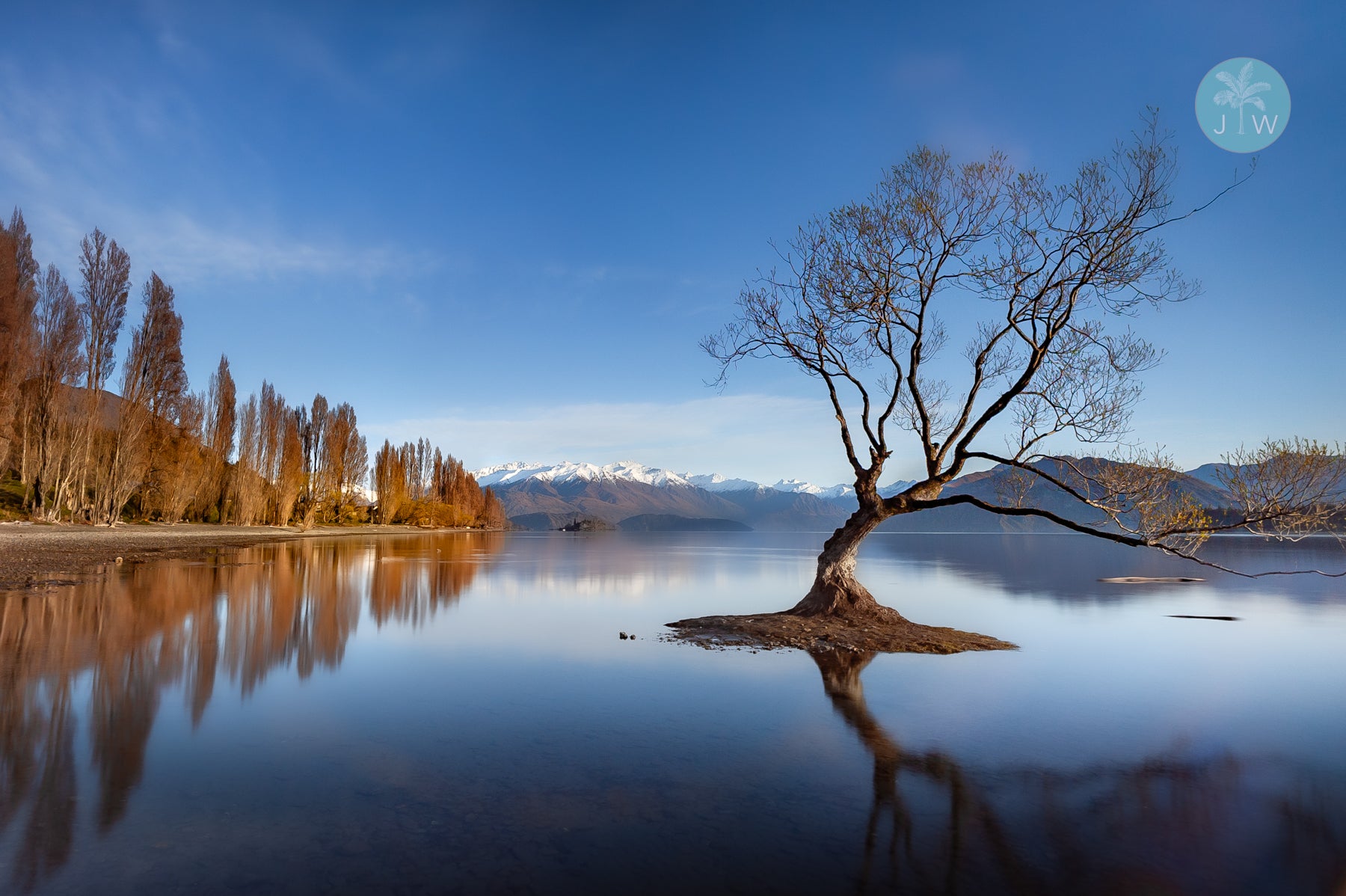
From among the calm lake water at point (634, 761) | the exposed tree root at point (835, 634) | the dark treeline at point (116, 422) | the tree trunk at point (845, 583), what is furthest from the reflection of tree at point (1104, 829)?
the dark treeline at point (116, 422)

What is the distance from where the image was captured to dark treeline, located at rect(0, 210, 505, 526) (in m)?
39.7

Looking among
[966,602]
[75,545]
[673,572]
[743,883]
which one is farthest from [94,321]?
[743,883]

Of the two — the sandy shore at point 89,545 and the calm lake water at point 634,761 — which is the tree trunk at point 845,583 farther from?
the sandy shore at point 89,545

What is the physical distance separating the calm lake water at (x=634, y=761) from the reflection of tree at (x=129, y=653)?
6cm

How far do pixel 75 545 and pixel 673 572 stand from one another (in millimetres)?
26799

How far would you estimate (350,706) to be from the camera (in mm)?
8344

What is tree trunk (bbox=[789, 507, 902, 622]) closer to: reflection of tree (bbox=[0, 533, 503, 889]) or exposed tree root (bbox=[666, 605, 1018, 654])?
exposed tree root (bbox=[666, 605, 1018, 654])

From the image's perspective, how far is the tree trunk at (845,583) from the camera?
1531 cm

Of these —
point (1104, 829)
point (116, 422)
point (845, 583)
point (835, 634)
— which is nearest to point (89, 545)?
point (116, 422)

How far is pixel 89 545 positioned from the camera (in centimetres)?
3112

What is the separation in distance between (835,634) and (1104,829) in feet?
29.1

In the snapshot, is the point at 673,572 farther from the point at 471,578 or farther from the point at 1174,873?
the point at 1174,873

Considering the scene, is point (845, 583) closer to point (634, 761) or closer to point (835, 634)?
point (835, 634)

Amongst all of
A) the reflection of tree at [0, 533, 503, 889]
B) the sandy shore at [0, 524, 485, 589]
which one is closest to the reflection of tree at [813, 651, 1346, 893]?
the reflection of tree at [0, 533, 503, 889]
